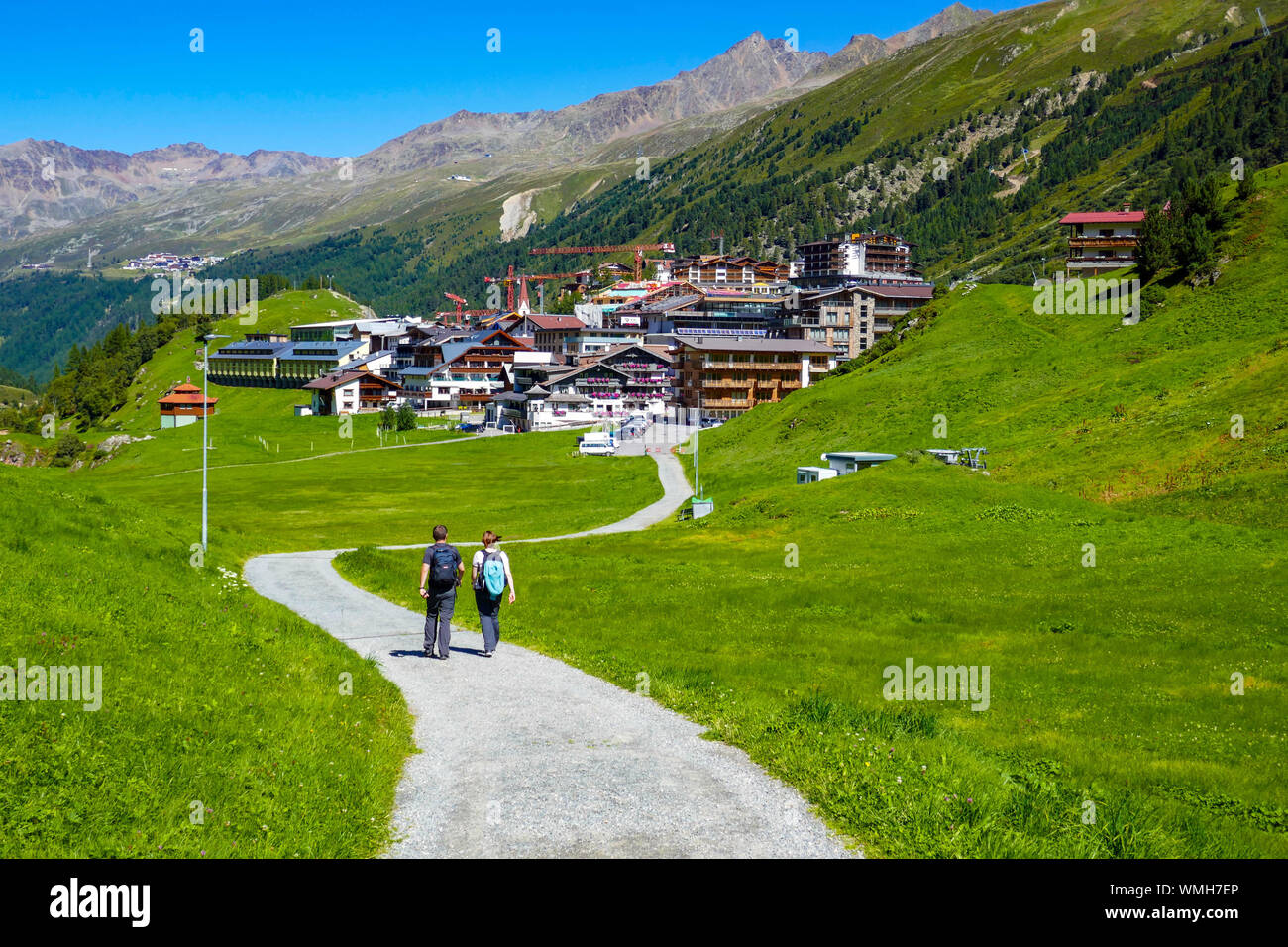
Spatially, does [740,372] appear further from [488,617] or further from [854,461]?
[488,617]

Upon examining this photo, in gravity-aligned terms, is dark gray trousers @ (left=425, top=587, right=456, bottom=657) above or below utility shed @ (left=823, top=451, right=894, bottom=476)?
below

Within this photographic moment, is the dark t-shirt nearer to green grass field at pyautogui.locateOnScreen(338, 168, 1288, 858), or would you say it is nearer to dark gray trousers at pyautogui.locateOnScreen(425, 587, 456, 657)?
dark gray trousers at pyautogui.locateOnScreen(425, 587, 456, 657)

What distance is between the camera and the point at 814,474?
247 ft

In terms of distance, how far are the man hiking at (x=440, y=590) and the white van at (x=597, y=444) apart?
105854 mm

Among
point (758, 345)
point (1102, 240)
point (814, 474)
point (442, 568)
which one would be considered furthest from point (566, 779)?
point (1102, 240)

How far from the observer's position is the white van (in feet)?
433

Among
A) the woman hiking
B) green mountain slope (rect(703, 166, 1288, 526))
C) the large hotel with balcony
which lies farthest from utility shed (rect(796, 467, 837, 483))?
the large hotel with balcony

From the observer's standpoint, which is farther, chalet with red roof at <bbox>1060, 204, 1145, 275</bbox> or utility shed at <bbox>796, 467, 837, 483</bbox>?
chalet with red roof at <bbox>1060, 204, 1145, 275</bbox>

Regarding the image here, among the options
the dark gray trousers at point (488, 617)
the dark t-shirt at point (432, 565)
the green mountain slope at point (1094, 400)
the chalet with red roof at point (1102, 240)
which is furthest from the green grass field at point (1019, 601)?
the chalet with red roof at point (1102, 240)

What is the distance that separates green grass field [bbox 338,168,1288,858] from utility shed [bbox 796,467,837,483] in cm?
409

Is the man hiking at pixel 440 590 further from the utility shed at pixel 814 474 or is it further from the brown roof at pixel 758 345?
the brown roof at pixel 758 345

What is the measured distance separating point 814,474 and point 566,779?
203 ft

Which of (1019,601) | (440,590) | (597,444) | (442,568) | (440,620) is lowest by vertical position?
(1019,601)

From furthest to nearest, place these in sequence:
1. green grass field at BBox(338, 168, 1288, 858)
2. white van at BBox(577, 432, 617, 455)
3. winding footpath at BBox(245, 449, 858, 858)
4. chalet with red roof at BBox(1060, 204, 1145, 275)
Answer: chalet with red roof at BBox(1060, 204, 1145, 275), white van at BBox(577, 432, 617, 455), green grass field at BBox(338, 168, 1288, 858), winding footpath at BBox(245, 449, 858, 858)
